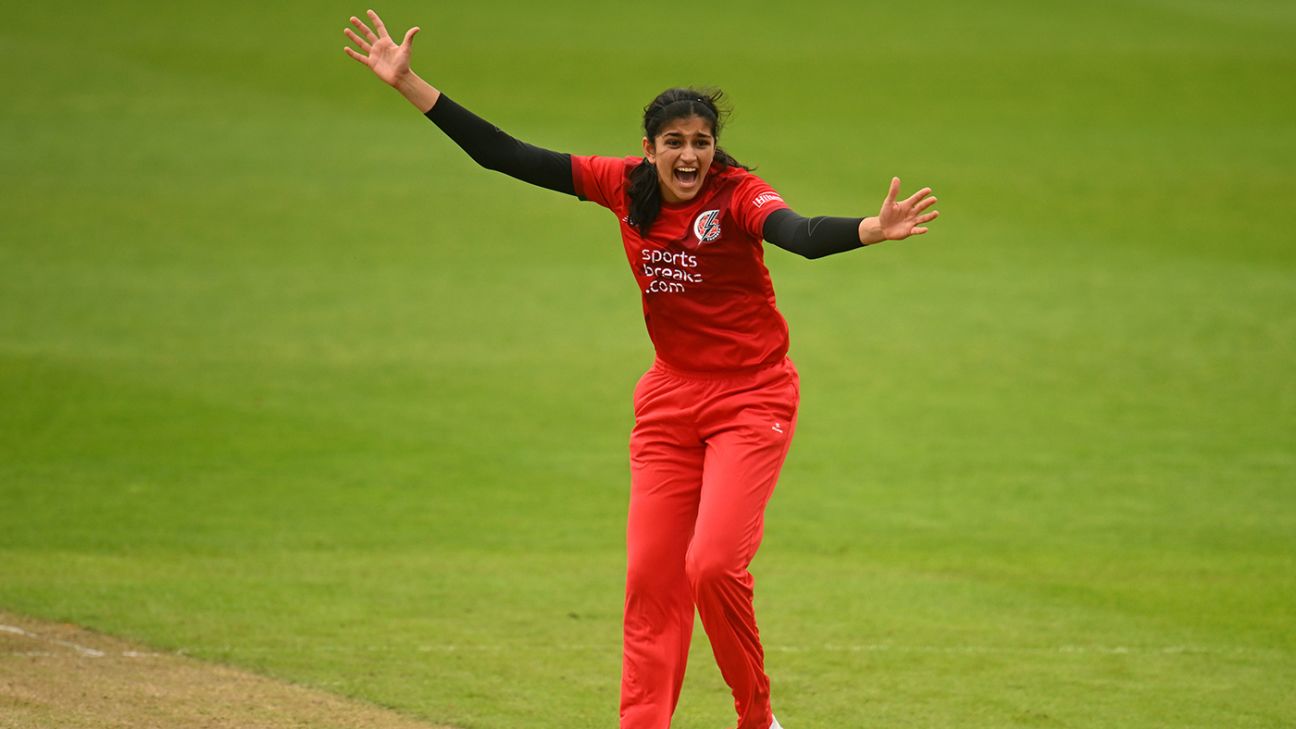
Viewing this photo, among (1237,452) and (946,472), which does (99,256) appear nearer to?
(946,472)

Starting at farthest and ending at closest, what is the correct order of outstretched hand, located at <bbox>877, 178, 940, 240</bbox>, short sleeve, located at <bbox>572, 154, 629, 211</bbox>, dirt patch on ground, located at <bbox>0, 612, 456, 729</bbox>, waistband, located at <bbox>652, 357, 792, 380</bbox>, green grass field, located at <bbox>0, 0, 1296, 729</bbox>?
green grass field, located at <bbox>0, 0, 1296, 729</bbox> < dirt patch on ground, located at <bbox>0, 612, 456, 729</bbox> < short sleeve, located at <bbox>572, 154, 629, 211</bbox> < waistband, located at <bbox>652, 357, 792, 380</bbox> < outstretched hand, located at <bbox>877, 178, 940, 240</bbox>

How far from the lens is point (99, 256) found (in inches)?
695

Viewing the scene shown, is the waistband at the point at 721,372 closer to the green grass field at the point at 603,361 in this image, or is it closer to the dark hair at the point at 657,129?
the dark hair at the point at 657,129

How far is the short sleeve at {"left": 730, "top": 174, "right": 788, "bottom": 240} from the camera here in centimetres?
605

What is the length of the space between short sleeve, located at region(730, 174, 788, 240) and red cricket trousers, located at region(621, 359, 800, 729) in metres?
0.63

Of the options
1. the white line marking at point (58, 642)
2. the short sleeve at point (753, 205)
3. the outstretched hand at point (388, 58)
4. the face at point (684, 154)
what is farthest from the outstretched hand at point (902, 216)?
the white line marking at point (58, 642)

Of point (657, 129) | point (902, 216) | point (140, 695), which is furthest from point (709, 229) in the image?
point (140, 695)

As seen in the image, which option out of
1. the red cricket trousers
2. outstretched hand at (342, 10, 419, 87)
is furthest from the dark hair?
outstretched hand at (342, 10, 419, 87)

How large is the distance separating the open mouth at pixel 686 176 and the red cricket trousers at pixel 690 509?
2.42 feet

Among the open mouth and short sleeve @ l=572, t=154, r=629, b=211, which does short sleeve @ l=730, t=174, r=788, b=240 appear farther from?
short sleeve @ l=572, t=154, r=629, b=211

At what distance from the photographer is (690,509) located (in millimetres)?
6434

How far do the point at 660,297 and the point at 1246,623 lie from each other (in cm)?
427

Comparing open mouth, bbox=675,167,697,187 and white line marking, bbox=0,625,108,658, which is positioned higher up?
open mouth, bbox=675,167,697,187

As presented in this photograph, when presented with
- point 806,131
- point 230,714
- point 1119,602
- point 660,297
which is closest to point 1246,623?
point 1119,602
